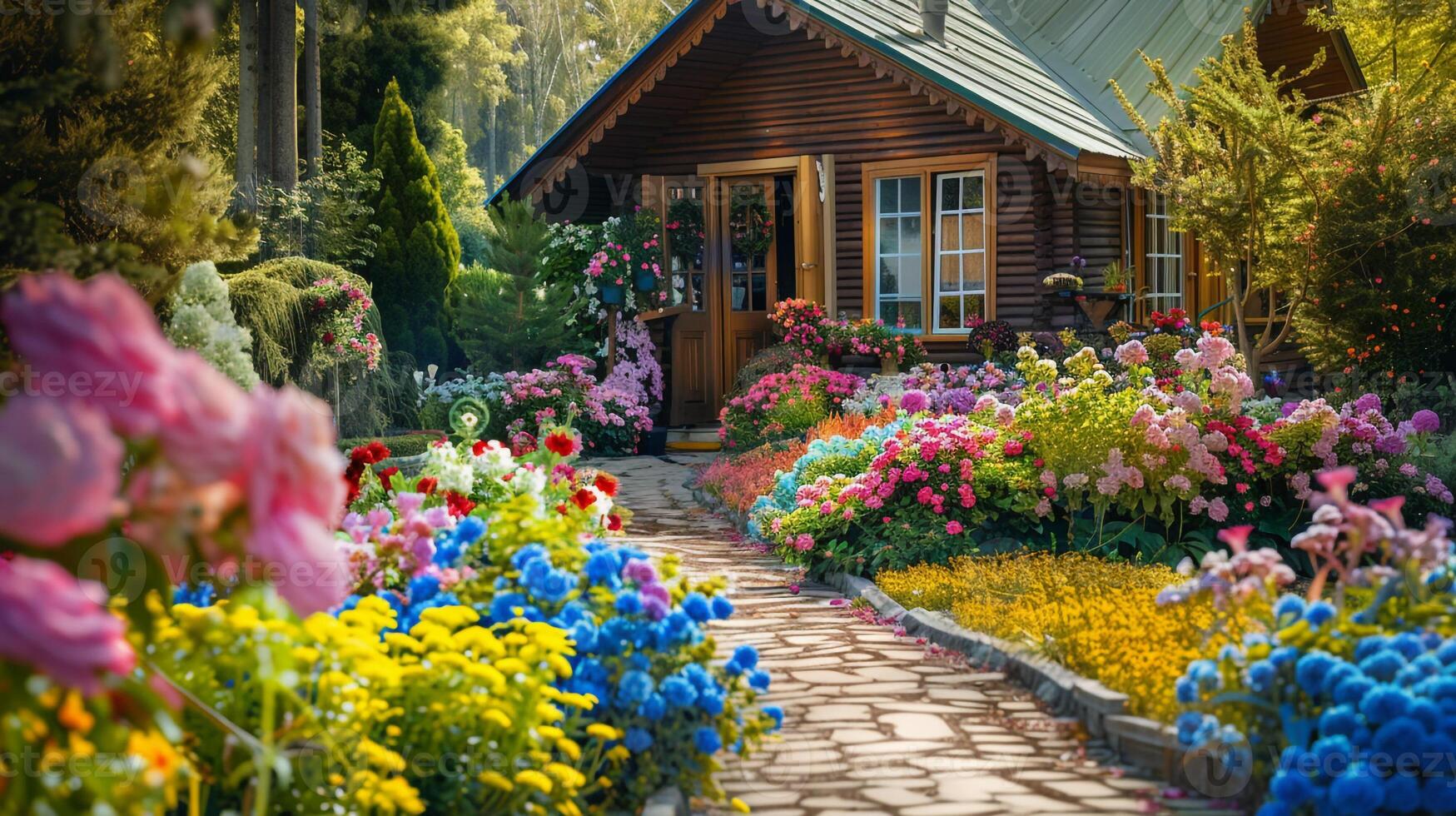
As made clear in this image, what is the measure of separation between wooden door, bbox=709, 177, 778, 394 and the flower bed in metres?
9.18

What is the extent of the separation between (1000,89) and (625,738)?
447 inches

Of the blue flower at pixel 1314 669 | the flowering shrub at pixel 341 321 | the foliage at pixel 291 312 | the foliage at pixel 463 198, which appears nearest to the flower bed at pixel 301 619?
the blue flower at pixel 1314 669

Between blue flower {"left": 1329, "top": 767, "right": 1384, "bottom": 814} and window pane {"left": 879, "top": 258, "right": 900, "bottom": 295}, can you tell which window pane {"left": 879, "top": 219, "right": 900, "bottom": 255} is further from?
blue flower {"left": 1329, "top": 767, "right": 1384, "bottom": 814}

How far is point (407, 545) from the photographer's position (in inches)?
177

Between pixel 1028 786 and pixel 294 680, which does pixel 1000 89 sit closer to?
pixel 1028 786

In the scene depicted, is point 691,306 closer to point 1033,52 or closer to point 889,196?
point 889,196

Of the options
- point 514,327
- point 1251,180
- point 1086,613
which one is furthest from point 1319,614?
point 514,327

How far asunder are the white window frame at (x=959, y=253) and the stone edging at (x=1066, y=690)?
7630mm

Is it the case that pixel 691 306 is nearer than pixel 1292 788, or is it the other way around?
pixel 1292 788

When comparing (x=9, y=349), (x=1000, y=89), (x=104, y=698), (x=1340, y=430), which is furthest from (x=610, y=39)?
(x=104, y=698)

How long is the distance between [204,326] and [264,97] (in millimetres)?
8278

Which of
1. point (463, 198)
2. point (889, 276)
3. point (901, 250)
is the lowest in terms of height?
point (889, 276)

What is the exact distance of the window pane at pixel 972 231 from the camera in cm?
1429

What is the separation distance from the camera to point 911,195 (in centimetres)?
1459
